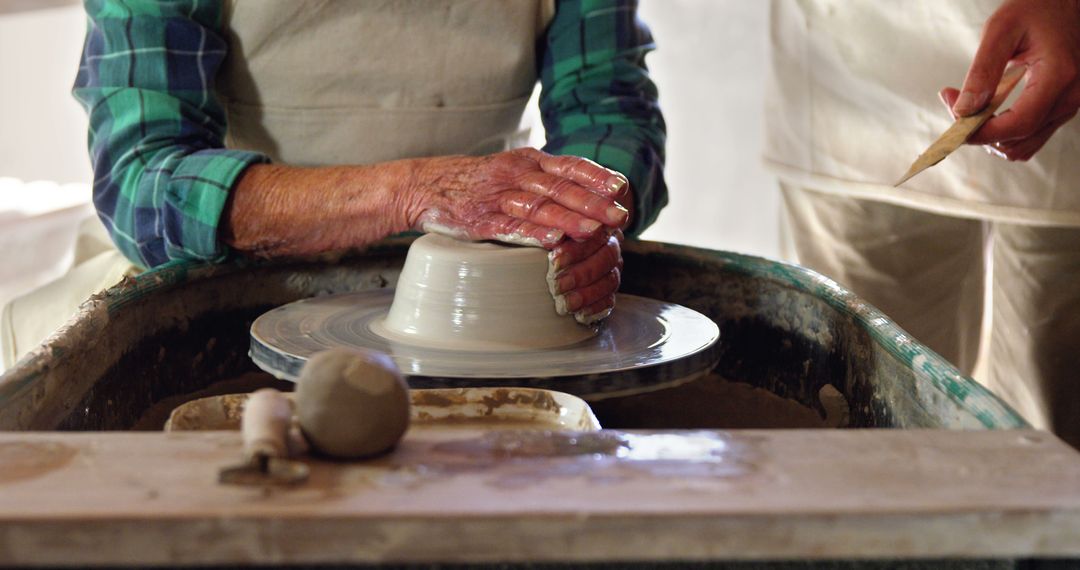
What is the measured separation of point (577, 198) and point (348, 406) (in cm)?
58

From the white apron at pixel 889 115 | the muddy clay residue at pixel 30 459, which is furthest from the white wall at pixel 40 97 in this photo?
the muddy clay residue at pixel 30 459

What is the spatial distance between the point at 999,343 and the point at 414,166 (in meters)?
1.23

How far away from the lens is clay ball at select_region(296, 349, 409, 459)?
63 cm

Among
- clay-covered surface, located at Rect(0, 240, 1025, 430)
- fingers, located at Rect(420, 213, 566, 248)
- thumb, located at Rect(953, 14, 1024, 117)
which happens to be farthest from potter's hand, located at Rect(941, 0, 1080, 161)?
fingers, located at Rect(420, 213, 566, 248)

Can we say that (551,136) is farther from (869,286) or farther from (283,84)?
(869,286)

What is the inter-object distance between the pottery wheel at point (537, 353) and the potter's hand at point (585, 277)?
1.2 inches

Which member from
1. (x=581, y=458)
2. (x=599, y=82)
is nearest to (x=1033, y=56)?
(x=599, y=82)

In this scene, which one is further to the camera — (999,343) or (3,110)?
(3,110)

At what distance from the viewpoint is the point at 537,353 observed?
3.70ft

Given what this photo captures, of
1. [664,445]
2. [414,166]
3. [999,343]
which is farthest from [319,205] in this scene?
[999,343]

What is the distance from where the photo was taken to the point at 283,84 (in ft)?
4.99

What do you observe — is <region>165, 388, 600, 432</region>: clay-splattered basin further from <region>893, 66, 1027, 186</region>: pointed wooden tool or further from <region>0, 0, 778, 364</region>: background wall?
<region>0, 0, 778, 364</region>: background wall

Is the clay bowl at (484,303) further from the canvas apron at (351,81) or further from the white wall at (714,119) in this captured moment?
the white wall at (714,119)

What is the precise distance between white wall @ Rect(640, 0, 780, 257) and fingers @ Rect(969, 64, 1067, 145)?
5.51ft
